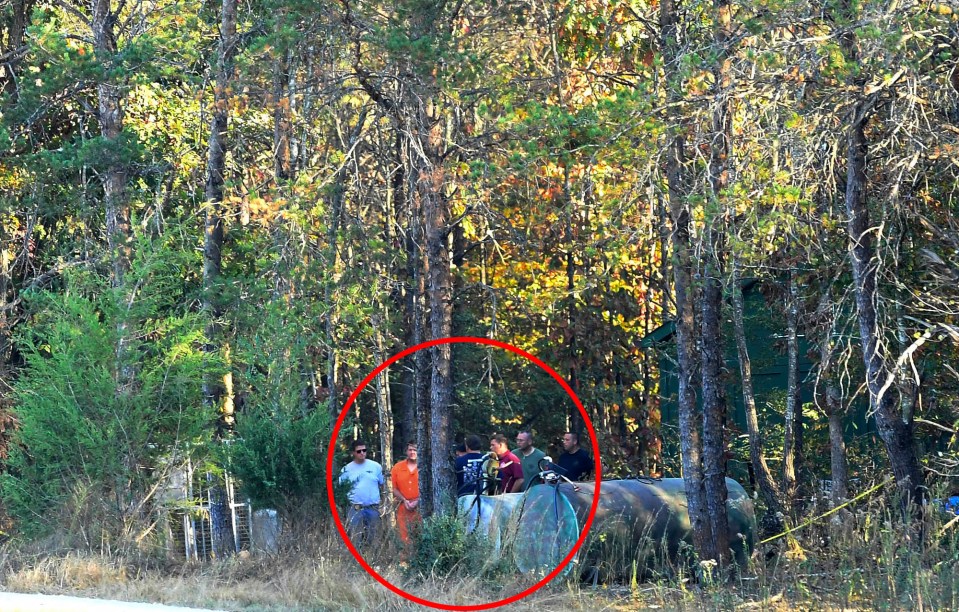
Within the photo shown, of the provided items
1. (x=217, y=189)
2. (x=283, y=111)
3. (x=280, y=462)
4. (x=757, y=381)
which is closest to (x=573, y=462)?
(x=280, y=462)

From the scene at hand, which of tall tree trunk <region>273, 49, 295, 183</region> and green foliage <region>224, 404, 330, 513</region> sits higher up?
tall tree trunk <region>273, 49, 295, 183</region>

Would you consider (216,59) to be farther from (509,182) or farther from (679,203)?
(679,203)

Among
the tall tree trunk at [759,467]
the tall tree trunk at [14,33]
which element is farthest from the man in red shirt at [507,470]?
the tall tree trunk at [14,33]

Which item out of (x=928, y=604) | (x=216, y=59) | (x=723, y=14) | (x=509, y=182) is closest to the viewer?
(x=928, y=604)

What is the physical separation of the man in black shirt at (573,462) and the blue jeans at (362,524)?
2.36m

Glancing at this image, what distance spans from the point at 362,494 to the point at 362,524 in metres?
0.74

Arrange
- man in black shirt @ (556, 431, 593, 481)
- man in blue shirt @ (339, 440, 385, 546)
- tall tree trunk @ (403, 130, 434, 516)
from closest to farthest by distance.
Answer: man in blue shirt @ (339, 440, 385, 546), man in black shirt @ (556, 431, 593, 481), tall tree trunk @ (403, 130, 434, 516)

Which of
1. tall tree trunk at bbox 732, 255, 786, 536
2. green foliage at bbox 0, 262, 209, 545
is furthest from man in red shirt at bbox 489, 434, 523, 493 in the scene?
green foliage at bbox 0, 262, 209, 545

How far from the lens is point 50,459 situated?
604 inches

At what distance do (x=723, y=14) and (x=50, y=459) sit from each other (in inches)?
384

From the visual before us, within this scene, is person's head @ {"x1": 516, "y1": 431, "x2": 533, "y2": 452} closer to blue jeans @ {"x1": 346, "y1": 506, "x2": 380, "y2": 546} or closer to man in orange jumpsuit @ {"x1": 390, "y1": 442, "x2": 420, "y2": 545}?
man in orange jumpsuit @ {"x1": 390, "y1": 442, "x2": 420, "y2": 545}

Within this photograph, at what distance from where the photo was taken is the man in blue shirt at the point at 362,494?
14648 millimetres

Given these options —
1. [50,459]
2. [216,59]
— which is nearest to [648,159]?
[50,459]

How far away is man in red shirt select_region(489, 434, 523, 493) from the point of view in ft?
46.6
